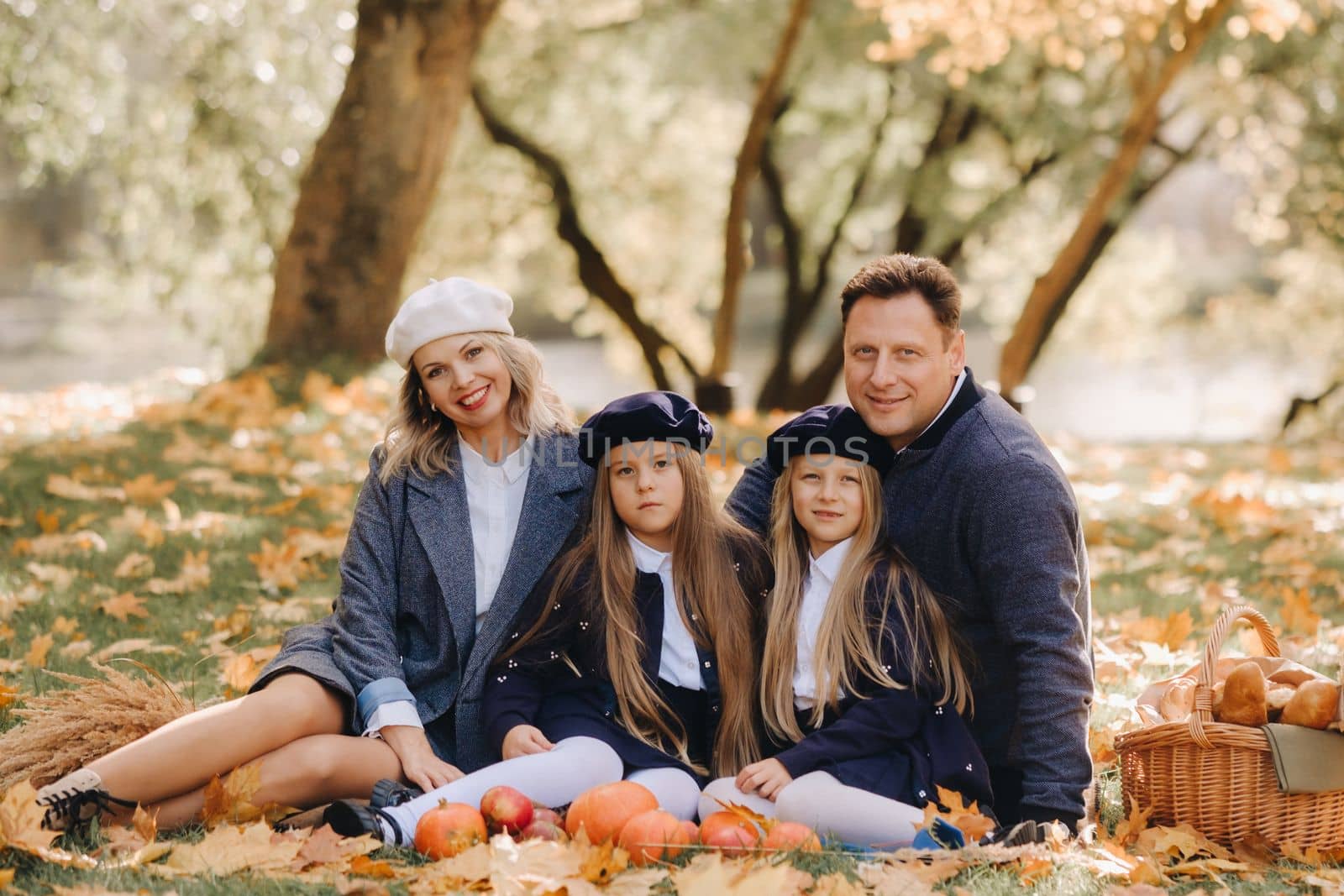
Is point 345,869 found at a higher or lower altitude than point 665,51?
lower

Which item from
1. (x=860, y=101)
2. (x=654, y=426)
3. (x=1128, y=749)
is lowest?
(x=1128, y=749)

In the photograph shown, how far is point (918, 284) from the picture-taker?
3.16m

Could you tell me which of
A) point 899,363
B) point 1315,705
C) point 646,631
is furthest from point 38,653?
point 1315,705

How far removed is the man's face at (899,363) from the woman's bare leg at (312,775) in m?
1.50

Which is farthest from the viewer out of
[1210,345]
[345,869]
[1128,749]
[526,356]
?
[1210,345]

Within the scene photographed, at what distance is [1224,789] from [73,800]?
2657 mm

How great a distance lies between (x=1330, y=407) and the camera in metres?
14.7

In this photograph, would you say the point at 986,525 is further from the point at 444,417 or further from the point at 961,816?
the point at 444,417

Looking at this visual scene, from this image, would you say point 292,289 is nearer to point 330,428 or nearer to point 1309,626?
point 330,428

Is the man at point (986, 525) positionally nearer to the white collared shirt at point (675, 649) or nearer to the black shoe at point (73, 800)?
the white collared shirt at point (675, 649)

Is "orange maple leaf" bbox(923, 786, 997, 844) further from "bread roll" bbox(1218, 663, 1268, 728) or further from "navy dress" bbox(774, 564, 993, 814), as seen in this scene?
"bread roll" bbox(1218, 663, 1268, 728)

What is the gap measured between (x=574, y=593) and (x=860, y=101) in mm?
11151

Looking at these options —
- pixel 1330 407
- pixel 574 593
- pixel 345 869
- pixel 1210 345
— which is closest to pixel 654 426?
pixel 574 593

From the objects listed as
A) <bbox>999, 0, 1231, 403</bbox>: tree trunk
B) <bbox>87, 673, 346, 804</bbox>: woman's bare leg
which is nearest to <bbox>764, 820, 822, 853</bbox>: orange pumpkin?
<bbox>87, 673, 346, 804</bbox>: woman's bare leg
